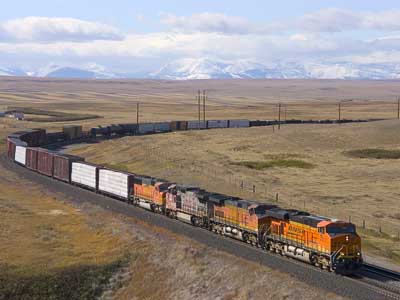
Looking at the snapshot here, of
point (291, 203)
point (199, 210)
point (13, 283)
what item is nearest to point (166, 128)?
point (291, 203)

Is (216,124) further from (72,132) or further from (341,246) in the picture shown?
(341,246)

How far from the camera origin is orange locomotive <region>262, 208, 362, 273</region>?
3716 cm

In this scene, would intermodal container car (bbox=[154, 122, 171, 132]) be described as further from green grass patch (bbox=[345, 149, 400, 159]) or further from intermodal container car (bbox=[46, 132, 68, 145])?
green grass patch (bbox=[345, 149, 400, 159])

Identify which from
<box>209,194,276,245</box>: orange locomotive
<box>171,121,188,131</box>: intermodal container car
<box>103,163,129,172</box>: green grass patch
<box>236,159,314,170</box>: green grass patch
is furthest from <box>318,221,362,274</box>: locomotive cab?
<box>171,121,188,131</box>: intermodal container car

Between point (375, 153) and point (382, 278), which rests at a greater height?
point (375, 153)

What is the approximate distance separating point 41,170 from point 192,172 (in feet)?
65.9

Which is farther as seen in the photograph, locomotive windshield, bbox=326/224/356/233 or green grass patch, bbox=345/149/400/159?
green grass patch, bbox=345/149/400/159

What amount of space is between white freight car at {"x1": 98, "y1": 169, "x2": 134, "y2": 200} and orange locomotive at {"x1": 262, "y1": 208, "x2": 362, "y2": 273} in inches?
890

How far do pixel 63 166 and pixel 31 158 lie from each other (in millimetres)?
14122

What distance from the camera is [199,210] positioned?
4956cm

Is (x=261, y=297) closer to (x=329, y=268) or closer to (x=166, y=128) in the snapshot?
(x=329, y=268)

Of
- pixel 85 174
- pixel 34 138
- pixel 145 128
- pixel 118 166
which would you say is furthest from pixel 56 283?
pixel 145 128

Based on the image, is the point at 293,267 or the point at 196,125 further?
the point at 196,125

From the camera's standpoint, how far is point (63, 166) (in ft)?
256
